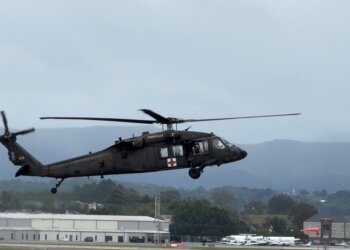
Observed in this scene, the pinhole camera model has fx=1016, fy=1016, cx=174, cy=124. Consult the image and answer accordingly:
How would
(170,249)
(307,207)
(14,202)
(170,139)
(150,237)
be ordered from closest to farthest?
(170,139)
(170,249)
(14,202)
(150,237)
(307,207)

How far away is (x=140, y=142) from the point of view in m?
54.4

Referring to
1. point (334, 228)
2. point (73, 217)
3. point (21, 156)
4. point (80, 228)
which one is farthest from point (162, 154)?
point (334, 228)

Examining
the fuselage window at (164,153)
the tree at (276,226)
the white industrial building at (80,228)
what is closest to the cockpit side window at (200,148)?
the fuselage window at (164,153)

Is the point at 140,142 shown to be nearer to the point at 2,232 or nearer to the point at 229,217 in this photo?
the point at 2,232

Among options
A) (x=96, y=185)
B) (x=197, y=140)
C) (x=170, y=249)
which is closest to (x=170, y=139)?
(x=197, y=140)

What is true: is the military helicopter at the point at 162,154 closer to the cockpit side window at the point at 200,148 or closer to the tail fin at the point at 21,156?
the cockpit side window at the point at 200,148

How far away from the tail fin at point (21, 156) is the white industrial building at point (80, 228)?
66.1 m

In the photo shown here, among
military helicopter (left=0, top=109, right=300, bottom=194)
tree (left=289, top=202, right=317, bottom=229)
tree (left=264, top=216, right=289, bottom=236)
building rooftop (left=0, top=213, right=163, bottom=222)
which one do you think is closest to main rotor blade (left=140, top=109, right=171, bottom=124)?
military helicopter (left=0, top=109, right=300, bottom=194)

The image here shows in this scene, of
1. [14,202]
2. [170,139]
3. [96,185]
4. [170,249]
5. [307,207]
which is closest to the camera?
[170,139]

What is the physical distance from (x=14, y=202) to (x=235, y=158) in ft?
241

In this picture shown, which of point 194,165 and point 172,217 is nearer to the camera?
point 194,165

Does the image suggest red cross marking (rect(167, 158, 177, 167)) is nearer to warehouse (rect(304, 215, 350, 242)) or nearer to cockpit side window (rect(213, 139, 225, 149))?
cockpit side window (rect(213, 139, 225, 149))

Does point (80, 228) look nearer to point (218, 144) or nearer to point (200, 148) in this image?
point (218, 144)

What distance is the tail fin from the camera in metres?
57.9
